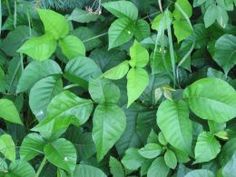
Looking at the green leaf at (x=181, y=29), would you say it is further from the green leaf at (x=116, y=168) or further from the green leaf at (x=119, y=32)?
the green leaf at (x=116, y=168)

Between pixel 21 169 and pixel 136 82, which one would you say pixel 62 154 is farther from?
pixel 136 82

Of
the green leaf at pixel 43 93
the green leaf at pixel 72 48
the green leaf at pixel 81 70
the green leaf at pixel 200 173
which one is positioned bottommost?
the green leaf at pixel 200 173

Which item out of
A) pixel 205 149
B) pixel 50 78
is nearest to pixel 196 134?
pixel 205 149

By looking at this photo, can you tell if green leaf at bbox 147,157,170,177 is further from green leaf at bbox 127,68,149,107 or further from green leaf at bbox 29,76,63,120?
green leaf at bbox 29,76,63,120

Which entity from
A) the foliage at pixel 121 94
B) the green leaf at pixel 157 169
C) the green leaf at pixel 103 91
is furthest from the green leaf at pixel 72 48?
the green leaf at pixel 157 169

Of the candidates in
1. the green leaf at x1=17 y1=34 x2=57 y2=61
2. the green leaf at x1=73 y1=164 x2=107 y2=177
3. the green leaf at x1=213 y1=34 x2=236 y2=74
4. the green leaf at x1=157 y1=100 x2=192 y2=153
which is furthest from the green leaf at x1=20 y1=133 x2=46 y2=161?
the green leaf at x1=213 y1=34 x2=236 y2=74

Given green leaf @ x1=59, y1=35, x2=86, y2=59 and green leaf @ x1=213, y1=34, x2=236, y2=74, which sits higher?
green leaf @ x1=59, y1=35, x2=86, y2=59

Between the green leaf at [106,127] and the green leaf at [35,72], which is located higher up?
the green leaf at [35,72]

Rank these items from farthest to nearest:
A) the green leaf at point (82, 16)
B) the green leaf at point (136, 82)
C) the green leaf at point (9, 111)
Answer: the green leaf at point (82, 16)
the green leaf at point (9, 111)
the green leaf at point (136, 82)
